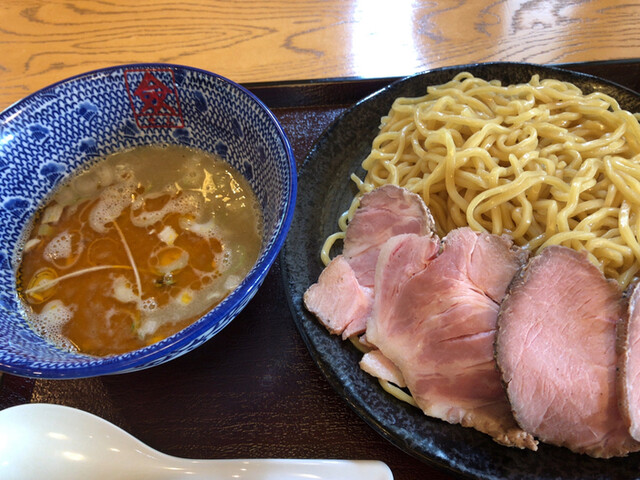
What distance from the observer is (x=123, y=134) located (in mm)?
1473

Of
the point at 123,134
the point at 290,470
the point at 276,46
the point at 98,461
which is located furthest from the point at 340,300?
the point at 276,46

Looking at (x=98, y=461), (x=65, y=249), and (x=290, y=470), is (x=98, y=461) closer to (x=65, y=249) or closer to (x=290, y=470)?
(x=290, y=470)

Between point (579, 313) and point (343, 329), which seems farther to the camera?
point (343, 329)

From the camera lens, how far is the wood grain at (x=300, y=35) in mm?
2311

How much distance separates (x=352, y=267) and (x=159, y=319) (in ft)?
2.09

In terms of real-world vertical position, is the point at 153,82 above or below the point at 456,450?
above

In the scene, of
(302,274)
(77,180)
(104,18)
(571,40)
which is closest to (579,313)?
(302,274)

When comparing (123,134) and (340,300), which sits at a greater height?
(123,134)

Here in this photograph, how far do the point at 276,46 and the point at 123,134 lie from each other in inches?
49.1

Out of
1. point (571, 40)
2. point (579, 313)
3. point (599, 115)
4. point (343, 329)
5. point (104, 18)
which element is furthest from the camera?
point (104, 18)

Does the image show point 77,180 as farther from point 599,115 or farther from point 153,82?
point 599,115

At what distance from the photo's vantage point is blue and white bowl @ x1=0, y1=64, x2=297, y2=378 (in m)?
1.19

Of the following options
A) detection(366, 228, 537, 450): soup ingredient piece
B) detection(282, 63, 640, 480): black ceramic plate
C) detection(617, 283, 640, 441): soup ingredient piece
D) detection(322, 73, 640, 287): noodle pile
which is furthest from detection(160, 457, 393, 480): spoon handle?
detection(322, 73, 640, 287): noodle pile

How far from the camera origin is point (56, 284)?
1240 mm
